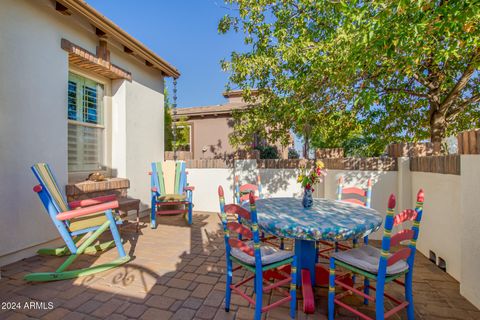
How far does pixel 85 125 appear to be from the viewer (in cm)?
403

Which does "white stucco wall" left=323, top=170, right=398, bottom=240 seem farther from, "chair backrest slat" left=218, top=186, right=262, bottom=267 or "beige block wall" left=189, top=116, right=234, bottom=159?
"beige block wall" left=189, top=116, right=234, bottom=159

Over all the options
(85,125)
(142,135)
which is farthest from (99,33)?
(142,135)

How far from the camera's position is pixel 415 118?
5.80 m

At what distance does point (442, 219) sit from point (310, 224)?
1943mm

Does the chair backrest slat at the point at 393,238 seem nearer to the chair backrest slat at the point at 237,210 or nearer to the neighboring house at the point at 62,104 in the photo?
the chair backrest slat at the point at 237,210

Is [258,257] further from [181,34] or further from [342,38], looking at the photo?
[181,34]

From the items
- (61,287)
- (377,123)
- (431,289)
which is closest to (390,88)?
(377,123)

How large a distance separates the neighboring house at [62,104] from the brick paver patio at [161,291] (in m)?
0.91

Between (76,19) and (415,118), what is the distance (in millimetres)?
7175

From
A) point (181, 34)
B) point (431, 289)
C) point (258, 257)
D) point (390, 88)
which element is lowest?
point (431, 289)

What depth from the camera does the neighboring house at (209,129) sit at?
30.1 feet

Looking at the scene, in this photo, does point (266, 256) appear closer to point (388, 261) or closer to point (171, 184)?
point (388, 261)

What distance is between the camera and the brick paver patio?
6.22 ft

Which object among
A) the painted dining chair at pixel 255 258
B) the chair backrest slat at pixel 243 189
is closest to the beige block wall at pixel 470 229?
the painted dining chair at pixel 255 258
